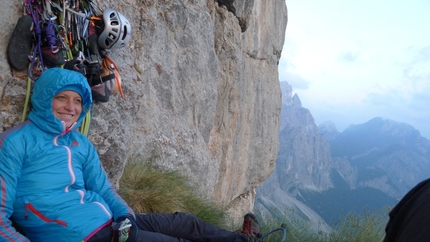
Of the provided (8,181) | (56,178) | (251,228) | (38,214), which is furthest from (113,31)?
(251,228)

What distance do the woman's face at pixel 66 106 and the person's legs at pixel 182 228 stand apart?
4.61 ft

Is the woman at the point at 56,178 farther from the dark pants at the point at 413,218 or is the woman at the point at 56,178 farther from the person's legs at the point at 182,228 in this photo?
the dark pants at the point at 413,218

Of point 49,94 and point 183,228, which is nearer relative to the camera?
point 49,94

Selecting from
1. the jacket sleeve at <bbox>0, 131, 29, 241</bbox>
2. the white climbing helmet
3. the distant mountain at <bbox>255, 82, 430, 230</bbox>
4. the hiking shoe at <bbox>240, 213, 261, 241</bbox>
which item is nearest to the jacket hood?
the jacket sleeve at <bbox>0, 131, 29, 241</bbox>

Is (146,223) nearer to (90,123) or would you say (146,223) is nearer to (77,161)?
(77,161)

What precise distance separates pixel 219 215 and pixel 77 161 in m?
2.95

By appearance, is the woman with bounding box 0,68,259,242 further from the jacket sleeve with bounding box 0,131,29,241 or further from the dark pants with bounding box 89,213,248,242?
the dark pants with bounding box 89,213,248,242

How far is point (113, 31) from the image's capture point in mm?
4234

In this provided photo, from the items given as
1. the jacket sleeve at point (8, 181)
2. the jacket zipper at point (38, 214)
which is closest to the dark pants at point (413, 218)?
the jacket zipper at point (38, 214)

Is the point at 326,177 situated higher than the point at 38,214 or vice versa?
the point at 38,214

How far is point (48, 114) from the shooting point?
271 centimetres

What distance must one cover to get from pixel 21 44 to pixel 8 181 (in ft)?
4.94

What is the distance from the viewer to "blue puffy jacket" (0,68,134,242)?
7.99ft

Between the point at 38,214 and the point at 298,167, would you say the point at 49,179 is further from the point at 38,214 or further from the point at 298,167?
the point at 298,167
